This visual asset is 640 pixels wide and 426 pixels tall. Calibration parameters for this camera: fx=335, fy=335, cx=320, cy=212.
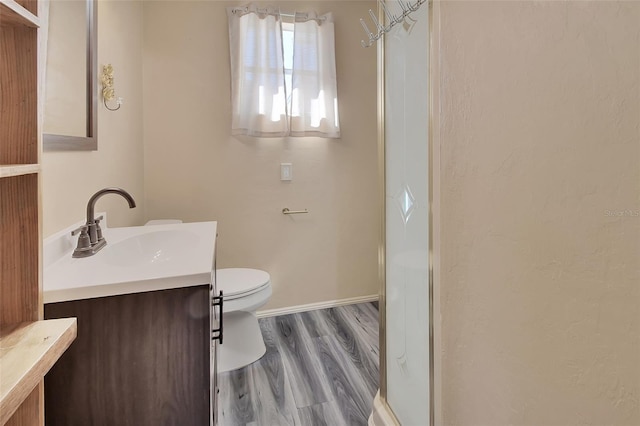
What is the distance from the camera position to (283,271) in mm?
2504

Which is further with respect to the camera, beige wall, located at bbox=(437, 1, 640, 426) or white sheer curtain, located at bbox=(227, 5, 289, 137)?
white sheer curtain, located at bbox=(227, 5, 289, 137)

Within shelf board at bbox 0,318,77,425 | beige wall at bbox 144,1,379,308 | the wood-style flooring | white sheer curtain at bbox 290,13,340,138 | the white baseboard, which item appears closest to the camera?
shelf board at bbox 0,318,77,425

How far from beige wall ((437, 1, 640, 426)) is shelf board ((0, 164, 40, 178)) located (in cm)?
90

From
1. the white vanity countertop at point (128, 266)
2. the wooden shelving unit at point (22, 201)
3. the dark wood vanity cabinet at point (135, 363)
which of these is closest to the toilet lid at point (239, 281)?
the white vanity countertop at point (128, 266)

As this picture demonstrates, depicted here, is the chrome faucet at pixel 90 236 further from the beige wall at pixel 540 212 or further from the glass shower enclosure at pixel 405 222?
the beige wall at pixel 540 212

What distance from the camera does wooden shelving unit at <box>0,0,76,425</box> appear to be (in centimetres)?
50

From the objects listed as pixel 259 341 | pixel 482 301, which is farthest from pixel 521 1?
pixel 259 341

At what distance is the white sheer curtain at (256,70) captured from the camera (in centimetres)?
223

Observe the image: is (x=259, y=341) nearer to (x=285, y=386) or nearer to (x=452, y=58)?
(x=285, y=386)

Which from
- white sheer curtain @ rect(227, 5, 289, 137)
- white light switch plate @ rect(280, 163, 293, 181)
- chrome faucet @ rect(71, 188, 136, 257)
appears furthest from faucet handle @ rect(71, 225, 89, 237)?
white light switch plate @ rect(280, 163, 293, 181)

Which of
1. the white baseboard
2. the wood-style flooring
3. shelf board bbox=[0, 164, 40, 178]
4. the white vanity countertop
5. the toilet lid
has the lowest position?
the wood-style flooring

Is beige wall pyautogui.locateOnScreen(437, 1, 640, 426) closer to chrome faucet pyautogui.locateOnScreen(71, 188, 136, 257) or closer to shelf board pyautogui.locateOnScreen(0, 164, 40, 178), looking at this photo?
shelf board pyautogui.locateOnScreen(0, 164, 40, 178)

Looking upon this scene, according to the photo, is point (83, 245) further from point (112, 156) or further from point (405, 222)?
point (405, 222)

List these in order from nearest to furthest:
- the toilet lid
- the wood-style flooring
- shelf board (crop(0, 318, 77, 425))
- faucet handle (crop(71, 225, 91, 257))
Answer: shelf board (crop(0, 318, 77, 425)), faucet handle (crop(71, 225, 91, 257)), the wood-style flooring, the toilet lid
